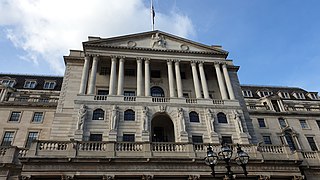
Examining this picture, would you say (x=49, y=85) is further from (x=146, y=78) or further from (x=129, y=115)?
(x=129, y=115)

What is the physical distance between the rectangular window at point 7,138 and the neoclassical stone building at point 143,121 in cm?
12

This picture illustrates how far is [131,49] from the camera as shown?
112 ft

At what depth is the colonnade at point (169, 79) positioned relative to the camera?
100ft

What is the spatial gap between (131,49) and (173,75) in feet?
23.3

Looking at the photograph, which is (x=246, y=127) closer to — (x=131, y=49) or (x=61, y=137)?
(x=131, y=49)

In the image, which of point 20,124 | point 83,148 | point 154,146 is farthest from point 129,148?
point 20,124

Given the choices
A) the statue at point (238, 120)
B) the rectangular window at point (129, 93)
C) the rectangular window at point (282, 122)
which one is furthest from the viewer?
the rectangular window at point (282, 122)

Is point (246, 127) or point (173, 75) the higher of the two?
point (173, 75)

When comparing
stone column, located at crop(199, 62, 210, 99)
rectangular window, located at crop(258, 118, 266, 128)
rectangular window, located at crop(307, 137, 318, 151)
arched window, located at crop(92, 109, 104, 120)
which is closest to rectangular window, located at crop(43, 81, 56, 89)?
arched window, located at crop(92, 109, 104, 120)

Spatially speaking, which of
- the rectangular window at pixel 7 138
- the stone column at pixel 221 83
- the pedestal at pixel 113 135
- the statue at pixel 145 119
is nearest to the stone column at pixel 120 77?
the statue at pixel 145 119

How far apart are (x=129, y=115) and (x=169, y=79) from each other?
25.6 ft

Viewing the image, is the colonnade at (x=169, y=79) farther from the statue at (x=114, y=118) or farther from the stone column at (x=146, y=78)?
the statue at (x=114, y=118)

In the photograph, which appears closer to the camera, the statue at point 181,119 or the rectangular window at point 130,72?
the statue at point 181,119

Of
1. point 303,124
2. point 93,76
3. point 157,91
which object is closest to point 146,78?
point 157,91
